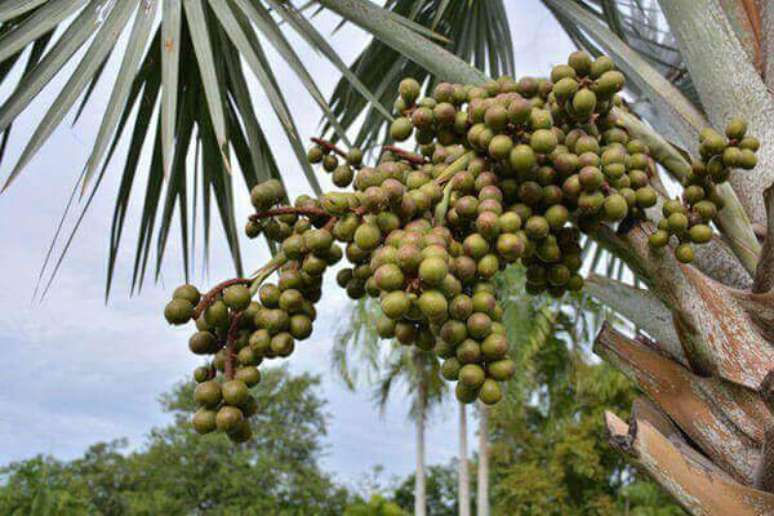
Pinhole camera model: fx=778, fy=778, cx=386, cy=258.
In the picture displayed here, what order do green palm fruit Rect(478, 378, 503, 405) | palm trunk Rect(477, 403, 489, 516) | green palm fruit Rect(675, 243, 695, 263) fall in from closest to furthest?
green palm fruit Rect(478, 378, 503, 405)
green palm fruit Rect(675, 243, 695, 263)
palm trunk Rect(477, 403, 489, 516)

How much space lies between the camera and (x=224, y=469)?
79.8ft

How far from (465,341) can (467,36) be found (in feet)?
10.4

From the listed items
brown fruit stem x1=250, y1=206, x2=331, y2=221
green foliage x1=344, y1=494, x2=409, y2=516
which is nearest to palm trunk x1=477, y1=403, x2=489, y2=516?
green foliage x1=344, y1=494, x2=409, y2=516

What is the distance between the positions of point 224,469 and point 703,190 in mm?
24369

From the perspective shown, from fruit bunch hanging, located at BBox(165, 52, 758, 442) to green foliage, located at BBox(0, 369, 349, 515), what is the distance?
22.1 m

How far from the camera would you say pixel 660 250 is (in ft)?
5.37

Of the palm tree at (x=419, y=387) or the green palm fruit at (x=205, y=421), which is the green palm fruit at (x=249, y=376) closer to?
the green palm fruit at (x=205, y=421)

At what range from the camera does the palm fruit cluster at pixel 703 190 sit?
1.56 m

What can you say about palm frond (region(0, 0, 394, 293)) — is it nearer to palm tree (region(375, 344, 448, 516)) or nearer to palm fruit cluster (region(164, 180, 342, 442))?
palm fruit cluster (region(164, 180, 342, 442))

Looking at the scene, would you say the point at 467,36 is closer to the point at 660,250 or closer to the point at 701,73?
the point at 701,73

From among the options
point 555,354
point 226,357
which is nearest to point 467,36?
point 226,357

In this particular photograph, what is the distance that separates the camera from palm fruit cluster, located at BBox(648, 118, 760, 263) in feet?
5.12

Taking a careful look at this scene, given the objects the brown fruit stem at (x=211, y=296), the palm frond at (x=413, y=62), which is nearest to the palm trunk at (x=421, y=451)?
the palm frond at (x=413, y=62)

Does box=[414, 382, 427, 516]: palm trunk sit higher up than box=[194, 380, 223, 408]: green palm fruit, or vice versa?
box=[414, 382, 427, 516]: palm trunk
